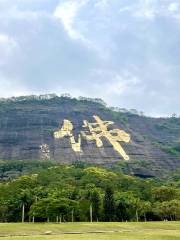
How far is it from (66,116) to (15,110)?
1441 cm

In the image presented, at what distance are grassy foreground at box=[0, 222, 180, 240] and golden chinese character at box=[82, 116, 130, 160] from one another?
6074 centimetres

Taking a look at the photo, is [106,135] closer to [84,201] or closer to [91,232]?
[84,201]

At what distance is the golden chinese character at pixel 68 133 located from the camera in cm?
9600

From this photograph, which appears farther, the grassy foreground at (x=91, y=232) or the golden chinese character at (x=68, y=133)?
the golden chinese character at (x=68, y=133)

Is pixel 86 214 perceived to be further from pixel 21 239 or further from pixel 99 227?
pixel 21 239

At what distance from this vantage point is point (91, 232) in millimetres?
29875

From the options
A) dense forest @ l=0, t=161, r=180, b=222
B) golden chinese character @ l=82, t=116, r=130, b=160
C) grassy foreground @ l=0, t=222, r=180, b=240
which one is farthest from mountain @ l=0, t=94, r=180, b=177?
grassy foreground @ l=0, t=222, r=180, b=240

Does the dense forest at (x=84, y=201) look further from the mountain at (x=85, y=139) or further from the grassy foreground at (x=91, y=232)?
the mountain at (x=85, y=139)

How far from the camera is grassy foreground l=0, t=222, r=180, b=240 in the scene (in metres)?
25.6

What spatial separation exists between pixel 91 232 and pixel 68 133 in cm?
7204

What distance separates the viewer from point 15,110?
387ft

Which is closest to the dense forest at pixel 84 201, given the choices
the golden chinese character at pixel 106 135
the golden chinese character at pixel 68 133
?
the golden chinese character at pixel 68 133

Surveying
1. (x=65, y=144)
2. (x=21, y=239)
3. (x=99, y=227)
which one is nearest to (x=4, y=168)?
(x=65, y=144)

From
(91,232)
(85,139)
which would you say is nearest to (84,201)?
(91,232)
